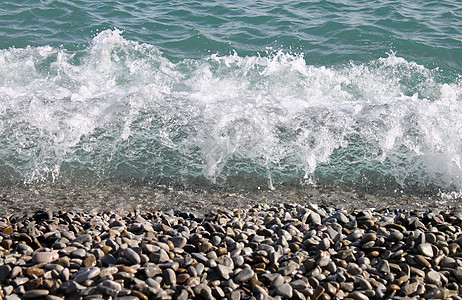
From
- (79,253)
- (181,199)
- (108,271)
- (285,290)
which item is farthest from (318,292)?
(181,199)

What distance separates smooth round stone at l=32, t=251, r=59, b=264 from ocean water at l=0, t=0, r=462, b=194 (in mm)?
2139

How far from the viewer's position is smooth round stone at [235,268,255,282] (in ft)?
10.7

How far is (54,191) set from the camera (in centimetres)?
527

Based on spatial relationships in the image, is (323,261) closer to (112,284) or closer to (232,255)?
(232,255)

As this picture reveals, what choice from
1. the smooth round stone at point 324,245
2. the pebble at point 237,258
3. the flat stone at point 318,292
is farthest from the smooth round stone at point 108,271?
the smooth round stone at point 324,245

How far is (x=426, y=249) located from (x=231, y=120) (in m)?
3.55

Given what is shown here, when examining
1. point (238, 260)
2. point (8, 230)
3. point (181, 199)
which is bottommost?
point (181, 199)

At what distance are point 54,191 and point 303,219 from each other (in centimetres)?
291

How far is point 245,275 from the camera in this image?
3.28 metres

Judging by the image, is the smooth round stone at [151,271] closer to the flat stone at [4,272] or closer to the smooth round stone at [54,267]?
the smooth round stone at [54,267]

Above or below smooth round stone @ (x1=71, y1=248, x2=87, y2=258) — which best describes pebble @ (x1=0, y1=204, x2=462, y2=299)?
below

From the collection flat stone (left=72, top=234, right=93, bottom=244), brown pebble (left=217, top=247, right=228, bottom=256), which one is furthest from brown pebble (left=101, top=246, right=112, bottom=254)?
brown pebble (left=217, top=247, right=228, bottom=256)

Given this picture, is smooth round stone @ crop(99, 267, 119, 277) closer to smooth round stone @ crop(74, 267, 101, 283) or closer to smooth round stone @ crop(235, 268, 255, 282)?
smooth round stone @ crop(74, 267, 101, 283)

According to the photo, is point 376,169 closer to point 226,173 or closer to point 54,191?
point 226,173
